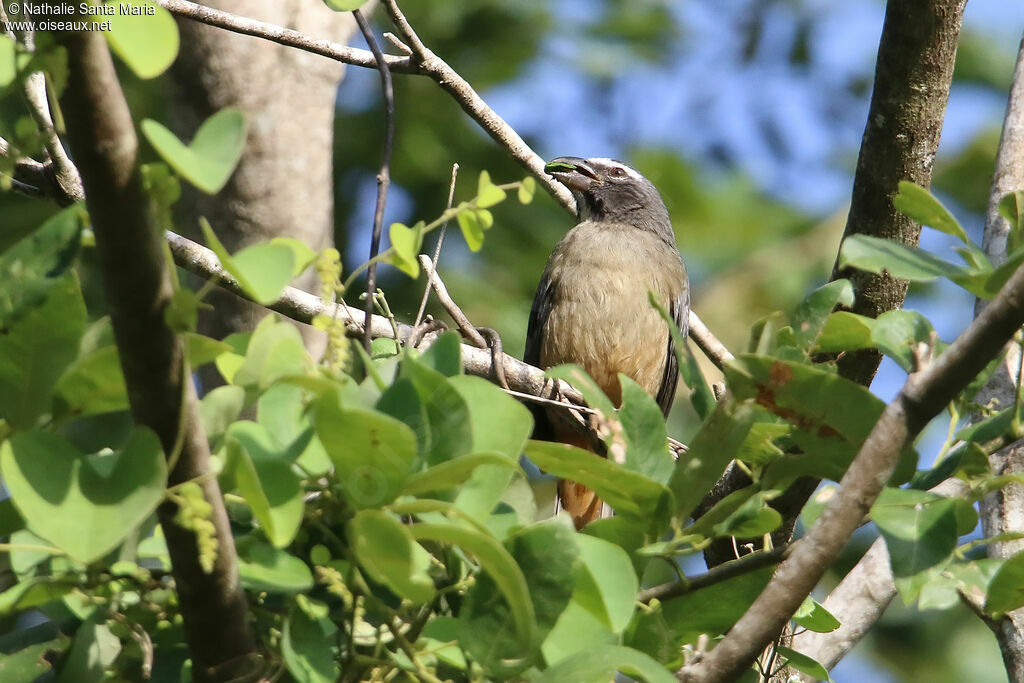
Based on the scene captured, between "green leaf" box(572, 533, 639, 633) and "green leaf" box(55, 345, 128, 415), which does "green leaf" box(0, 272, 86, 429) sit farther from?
"green leaf" box(572, 533, 639, 633)

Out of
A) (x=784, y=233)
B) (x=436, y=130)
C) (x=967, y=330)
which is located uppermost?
(x=784, y=233)

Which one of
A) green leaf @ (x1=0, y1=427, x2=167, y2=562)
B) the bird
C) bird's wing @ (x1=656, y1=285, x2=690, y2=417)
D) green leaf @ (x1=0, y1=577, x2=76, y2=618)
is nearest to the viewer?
green leaf @ (x1=0, y1=427, x2=167, y2=562)

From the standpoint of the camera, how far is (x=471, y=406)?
1.37 meters

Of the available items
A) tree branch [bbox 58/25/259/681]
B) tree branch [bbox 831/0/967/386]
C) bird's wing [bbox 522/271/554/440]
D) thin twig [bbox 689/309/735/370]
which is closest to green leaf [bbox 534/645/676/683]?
tree branch [bbox 58/25/259/681]

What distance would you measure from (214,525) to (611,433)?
2.07 ft

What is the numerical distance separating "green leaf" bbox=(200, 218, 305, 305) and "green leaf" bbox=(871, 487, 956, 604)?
781mm

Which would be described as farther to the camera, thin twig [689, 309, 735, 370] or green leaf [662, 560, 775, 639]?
thin twig [689, 309, 735, 370]

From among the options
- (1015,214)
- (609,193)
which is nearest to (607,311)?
(609,193)

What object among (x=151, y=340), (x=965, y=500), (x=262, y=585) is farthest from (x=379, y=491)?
(x=965, y=500)

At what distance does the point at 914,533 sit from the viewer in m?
1.34

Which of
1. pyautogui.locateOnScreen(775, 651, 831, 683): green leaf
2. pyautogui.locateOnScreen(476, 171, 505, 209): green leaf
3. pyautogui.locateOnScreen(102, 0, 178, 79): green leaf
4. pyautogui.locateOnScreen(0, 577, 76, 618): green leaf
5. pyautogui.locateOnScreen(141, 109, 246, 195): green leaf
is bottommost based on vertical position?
pyautogui.locateOnScreen(0, 577, 76, 618): green leaf

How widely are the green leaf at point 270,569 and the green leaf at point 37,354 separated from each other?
27 cm

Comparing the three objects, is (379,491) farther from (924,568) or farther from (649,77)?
(649,77)

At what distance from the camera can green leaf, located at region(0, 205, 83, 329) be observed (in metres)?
1.09
